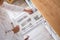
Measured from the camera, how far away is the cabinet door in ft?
3.77

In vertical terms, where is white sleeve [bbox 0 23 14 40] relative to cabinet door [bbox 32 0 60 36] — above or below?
below

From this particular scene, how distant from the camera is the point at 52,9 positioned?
3.97 feet

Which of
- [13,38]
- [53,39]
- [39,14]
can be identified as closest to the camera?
[13,38]

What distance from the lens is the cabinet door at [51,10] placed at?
3.77ft

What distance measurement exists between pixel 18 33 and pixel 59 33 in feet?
1.03

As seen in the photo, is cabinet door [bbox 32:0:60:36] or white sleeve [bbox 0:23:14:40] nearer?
white sleeve [bbox 0:23:14:40]

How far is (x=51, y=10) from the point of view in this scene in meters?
1.22

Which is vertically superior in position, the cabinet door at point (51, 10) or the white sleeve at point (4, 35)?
the cabinet door at point (51, 10)

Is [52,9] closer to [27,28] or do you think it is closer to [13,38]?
[27,28]

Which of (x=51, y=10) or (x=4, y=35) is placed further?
(x=51, y=10)

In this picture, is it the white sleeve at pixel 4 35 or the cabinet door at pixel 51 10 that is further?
the cabinet door at pixel 51 10

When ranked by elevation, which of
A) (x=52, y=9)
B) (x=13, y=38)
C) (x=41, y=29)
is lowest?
(x=13, y=38)

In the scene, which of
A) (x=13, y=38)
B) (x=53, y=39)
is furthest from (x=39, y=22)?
(x=13, y=38)

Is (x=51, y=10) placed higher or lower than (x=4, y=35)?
higher
